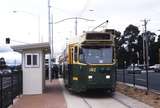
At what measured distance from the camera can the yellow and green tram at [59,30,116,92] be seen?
971 inches

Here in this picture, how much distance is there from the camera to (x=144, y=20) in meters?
109

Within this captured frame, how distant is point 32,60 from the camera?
28469mm

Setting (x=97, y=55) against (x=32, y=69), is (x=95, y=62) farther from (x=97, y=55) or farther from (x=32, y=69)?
(x=32, y=69)

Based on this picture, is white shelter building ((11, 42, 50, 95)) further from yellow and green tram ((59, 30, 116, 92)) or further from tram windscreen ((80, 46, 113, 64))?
tram windscreen ((80, 46, 113, 64))

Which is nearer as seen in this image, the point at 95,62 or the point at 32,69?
the point at 95,62

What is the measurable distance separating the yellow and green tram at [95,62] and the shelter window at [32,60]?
3750 mm

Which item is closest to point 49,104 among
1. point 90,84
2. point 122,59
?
point 90,84

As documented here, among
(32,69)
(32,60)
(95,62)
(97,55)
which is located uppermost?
(97,55)

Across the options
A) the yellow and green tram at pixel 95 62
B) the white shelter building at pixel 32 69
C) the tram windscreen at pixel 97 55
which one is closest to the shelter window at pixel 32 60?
the white shelter building at pixel 32 69

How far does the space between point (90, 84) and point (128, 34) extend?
116 m

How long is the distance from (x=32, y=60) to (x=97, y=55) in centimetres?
520

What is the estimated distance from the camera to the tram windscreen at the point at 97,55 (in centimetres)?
2484

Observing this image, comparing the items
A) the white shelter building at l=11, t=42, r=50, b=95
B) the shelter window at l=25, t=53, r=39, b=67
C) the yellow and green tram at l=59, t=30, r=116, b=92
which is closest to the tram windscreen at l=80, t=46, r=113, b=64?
the yellow and green tram at l=59, t=30, r=116, b=92

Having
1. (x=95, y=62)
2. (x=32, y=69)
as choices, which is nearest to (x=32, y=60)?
(x=32, y=69)
